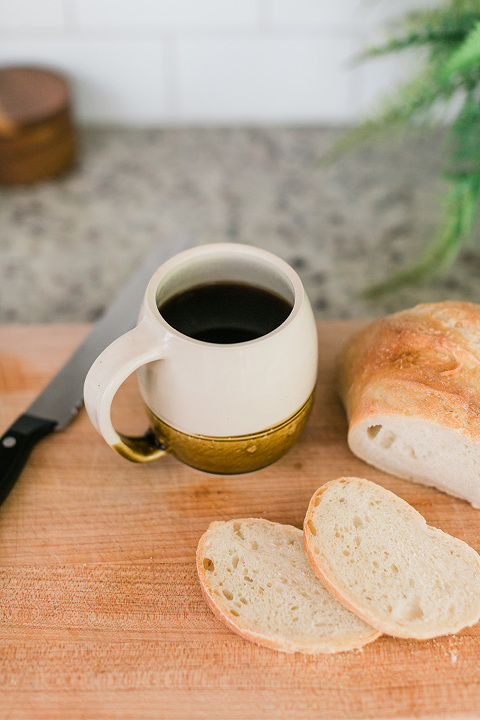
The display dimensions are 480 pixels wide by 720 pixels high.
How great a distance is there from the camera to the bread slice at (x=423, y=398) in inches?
35.5

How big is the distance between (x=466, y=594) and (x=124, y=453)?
0.47 m

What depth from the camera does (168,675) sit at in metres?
0.80

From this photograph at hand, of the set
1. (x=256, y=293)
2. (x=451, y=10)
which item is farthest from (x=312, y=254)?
(x=256, y=293)

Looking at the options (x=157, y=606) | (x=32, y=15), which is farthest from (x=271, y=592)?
(x=32, y=15)

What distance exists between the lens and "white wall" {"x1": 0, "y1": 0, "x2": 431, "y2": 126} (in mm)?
1804

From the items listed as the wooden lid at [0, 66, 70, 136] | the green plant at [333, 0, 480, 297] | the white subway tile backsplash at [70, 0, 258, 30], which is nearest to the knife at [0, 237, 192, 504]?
the green plant at [333, 0, 480, 297]

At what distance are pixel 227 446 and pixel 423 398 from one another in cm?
26

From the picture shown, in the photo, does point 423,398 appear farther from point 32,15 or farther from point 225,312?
point 32,15

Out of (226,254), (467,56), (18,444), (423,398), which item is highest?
(467,56)

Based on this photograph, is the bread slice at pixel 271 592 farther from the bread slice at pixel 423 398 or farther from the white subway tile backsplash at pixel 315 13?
the white subway tile backsplash at pixel 315 13

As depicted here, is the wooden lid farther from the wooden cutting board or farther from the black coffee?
the black coffee

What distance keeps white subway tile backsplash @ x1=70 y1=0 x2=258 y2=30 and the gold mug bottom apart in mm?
1281

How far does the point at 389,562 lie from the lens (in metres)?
0.87

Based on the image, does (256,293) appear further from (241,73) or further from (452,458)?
(241,73)
